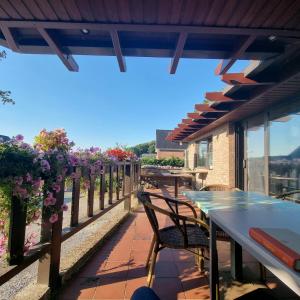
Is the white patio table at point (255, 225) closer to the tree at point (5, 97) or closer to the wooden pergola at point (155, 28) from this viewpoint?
the wooden pergola at point (155, 28)

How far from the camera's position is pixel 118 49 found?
224 centimetres

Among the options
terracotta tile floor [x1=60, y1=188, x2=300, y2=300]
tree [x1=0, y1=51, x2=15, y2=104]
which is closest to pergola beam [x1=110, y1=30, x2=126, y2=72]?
terracotta tile floor [x1=60, y1=188, x2=300, y2=300]

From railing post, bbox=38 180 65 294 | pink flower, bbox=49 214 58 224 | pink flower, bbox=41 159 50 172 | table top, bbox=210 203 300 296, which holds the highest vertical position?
pink flower, bbox=41 159 50 172

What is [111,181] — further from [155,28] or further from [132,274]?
[155,28]

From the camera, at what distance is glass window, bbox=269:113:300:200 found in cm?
389

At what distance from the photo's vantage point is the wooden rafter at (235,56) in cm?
212

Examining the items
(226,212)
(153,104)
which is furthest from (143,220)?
(153,104)

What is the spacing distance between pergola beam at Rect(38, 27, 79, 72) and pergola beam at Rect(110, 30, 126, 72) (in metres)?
0.51

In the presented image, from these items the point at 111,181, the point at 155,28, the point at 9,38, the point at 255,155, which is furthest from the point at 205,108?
the point at 9,38

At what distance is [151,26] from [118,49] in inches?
16.4

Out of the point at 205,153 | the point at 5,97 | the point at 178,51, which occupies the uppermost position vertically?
the point at 5,97

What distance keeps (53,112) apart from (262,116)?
23664mm

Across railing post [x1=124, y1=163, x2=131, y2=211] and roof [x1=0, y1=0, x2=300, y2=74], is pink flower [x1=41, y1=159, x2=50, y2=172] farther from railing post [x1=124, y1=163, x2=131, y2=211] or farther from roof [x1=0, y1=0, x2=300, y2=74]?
railing post [x1=124, y1=163, x2=131, y2=211]

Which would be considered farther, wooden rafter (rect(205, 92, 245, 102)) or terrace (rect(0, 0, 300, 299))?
wooden rafter (rect(205, 92, 245, 102))
